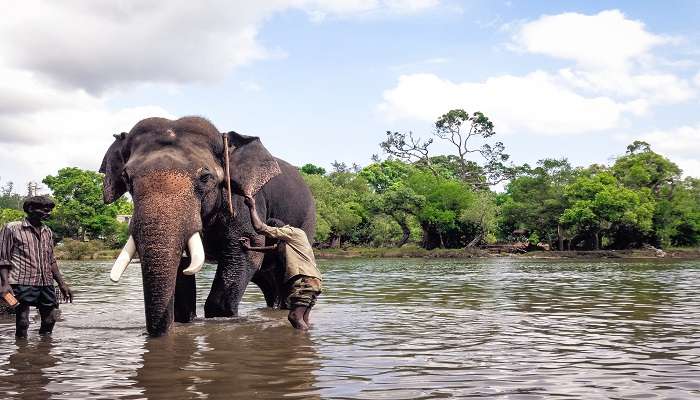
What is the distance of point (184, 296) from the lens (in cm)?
988

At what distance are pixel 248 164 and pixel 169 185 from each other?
1714mm

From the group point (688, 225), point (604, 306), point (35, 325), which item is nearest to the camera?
point (35, 325)

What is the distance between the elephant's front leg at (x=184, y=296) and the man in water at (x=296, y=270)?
1.06m

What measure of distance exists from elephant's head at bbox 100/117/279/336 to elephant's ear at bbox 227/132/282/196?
0.5 inches

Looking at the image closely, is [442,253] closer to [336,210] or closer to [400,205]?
[400,205]

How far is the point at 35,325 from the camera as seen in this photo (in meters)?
10.2

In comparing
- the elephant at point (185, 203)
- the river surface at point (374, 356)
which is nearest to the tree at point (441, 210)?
the river surface at point (374, 356)

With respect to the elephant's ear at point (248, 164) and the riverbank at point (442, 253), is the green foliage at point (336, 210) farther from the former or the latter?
the elephant's ear at point (248, 164)

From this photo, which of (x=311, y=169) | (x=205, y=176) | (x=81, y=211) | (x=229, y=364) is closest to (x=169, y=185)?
(x=205, y=176)

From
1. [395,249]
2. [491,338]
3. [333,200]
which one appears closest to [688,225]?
[395,249]

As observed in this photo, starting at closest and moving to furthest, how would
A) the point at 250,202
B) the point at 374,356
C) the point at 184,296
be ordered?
the point at 374,356, the point at 250,202, the point at 184,296

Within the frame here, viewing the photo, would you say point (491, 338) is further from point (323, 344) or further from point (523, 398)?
point (523, 398)

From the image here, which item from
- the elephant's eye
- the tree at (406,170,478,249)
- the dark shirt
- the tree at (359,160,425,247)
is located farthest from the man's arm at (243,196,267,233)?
the tree at (406,170,478,249)

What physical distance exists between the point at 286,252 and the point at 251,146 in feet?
5.20
